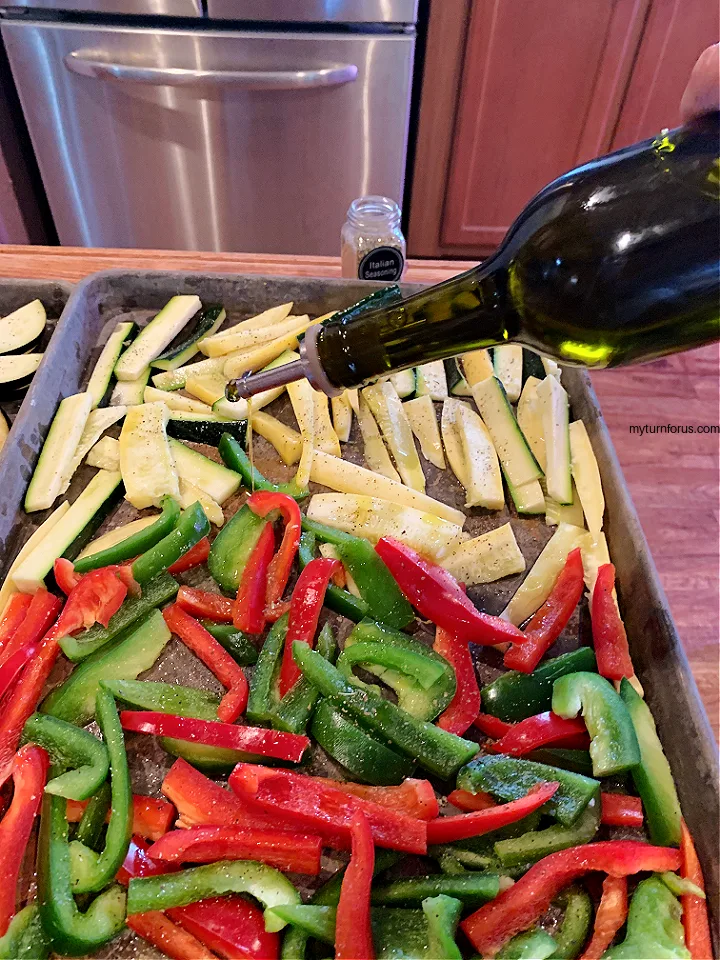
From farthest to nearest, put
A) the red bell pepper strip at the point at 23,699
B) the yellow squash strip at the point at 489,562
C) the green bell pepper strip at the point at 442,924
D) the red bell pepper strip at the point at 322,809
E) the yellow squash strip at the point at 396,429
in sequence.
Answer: the yellow squash strip at the point at 396,429 → the yellow squash strip at the point at 489,562 → the red bell pepper strip at the point at 23,699 → the red bell pepper strip at the point at 322,809 → the green bell pepper strip at the point at 442,924

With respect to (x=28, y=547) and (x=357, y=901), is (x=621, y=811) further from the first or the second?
(x=28, y=547)

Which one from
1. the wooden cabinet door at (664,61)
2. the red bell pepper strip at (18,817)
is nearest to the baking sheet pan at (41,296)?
the red bell pepper strip at (18,817)

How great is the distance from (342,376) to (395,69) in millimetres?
2363

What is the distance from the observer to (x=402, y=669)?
1280mm

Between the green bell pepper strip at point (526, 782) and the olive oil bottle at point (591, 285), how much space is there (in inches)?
26.2

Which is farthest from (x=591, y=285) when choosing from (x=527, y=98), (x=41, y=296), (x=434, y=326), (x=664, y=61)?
(x=664, y=61)

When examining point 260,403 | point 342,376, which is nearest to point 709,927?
point 342,376

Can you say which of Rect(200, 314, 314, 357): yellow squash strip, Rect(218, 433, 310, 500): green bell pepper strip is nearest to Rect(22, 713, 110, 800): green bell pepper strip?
Rect(218, 433, 310, 500): green bell pepper strip

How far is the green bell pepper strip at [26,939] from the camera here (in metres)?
0.96

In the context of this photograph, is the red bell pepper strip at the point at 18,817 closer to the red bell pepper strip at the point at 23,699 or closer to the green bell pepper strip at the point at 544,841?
the red bell pepper strip at the point at 23,699

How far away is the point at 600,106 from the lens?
304 centimetres

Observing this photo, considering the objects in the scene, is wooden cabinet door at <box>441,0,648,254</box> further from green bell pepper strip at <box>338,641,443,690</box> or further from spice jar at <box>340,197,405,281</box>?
green bell pepper strip at <box>338,641,443,690</box>

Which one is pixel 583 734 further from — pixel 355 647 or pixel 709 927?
pixel 355 647

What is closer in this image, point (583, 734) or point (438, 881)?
point (438, 881)
